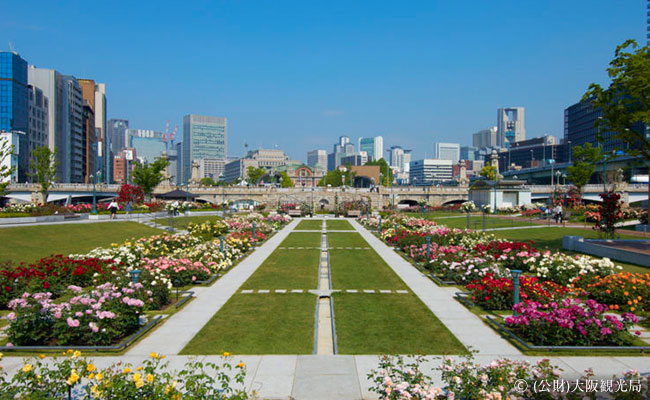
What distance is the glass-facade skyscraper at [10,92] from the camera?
93750 millimetres

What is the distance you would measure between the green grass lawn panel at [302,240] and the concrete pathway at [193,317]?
8.51 m

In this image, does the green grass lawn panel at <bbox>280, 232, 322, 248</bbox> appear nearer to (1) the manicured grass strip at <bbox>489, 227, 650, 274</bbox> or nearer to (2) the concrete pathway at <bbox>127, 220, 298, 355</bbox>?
(2) the concrete pathway at <bbox>127, 220, 298, 355</bbox>

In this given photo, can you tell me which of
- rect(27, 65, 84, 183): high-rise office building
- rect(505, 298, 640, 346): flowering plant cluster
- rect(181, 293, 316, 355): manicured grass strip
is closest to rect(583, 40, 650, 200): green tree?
rect(505, 298, 640, 346): flowering plant cluster

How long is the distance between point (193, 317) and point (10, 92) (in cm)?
10690

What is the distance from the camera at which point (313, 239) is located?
1257 inches

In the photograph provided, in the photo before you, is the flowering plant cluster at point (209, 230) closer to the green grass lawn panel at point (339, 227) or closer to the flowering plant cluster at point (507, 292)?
the green grass lawn panel at point (339, 227)

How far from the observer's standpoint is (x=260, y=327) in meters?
11.1

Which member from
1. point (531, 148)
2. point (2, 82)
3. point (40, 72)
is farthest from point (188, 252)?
point (531, 148)

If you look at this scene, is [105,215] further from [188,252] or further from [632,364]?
[632,364]

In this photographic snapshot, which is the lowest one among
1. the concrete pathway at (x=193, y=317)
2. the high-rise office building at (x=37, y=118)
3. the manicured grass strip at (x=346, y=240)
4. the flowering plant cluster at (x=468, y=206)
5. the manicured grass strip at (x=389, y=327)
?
the concrete pathway at (x=193, y=317)

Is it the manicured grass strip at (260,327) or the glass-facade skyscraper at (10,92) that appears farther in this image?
the glass-facade skyscraper at (10,92)

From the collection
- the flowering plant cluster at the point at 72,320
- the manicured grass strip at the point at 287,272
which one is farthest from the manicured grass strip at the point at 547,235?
the flowering plant cluster at the point at 72,320

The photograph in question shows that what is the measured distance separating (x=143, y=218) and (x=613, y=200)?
38354mm

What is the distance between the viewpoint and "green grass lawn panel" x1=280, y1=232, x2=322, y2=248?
2889cm
